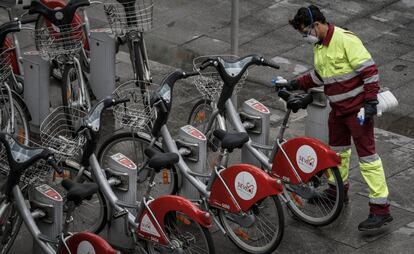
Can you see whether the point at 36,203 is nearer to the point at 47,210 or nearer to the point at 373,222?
the point at 47,210

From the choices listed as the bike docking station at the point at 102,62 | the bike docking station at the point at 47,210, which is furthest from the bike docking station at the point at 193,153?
the bike docking station at the point at 102,62

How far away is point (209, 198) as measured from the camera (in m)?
8.80

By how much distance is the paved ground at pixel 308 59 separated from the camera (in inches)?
358

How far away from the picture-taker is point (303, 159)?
8.98 metres

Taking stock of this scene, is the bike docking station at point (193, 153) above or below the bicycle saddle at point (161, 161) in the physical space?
below

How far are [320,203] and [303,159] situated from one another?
0.46m

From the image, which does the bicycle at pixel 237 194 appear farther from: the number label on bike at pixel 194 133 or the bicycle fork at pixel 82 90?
the bicycle fork at pixel 82 90

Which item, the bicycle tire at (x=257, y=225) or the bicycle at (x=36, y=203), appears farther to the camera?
the bicycle tire at (x=257, y=225)

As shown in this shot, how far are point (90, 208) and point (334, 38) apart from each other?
98.2 inches

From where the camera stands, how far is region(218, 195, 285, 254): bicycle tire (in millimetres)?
8562

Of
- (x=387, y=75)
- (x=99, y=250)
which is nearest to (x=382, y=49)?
(x=387, y=75)

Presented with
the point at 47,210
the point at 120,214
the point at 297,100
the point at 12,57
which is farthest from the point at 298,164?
the point at 12,57

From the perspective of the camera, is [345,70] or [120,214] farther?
[345,70]

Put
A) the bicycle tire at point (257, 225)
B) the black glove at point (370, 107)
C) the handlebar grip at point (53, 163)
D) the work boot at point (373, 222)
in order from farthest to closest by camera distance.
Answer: the work boot at point (373, 222)
the black glove at point (370, 107)
the bicycle tire at point (257, 225)
the handlebar grip at point (53, 163)
